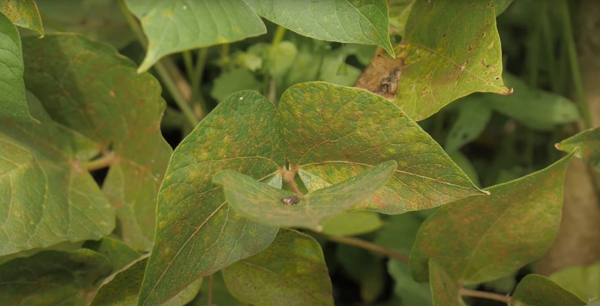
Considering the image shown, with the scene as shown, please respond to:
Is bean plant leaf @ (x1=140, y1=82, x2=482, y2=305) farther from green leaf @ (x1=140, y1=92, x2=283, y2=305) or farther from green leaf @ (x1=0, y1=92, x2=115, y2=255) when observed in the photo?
green leaf @ (x1=0, y1=92, x2=115, y2=255)

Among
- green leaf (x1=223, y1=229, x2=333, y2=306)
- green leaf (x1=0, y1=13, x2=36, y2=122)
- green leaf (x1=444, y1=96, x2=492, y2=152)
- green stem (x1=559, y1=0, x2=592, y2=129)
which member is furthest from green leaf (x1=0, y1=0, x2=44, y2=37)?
green stem (x1=559, y1=0, x2=592, y2=129)

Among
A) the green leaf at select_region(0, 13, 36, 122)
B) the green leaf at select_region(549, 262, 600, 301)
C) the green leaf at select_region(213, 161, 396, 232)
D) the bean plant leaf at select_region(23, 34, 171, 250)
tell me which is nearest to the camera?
the green leaf at select_region(213, 161, 396, 232)

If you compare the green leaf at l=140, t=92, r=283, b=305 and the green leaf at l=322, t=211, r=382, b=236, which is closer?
the green leaf at l=140, t=92, r=283, b=305

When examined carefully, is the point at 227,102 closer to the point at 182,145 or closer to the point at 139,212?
the point at 182,145

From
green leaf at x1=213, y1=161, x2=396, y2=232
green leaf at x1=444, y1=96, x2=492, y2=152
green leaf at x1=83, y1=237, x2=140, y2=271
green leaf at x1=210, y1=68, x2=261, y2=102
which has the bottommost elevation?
green leaf at x1=83, y1=237, x2=140, y2=271

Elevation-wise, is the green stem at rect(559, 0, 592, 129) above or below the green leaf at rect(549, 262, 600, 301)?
above

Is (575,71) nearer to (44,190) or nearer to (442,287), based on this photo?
(442,287)

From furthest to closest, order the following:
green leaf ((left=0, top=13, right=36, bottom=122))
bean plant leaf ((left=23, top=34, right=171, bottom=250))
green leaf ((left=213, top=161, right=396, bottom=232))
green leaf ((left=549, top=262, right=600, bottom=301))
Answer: green leaf ((left=549, top=262, right=600, bottom=301)) → bean plant leaf ((left=23, top=34, right=171, bottom=250)) → green leaf ((left=0, top=13, right=36, bottom=122)) → green leaf ((left=213, top=161, right=396, bottom=232))

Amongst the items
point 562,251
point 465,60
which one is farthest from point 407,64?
point 562,251
